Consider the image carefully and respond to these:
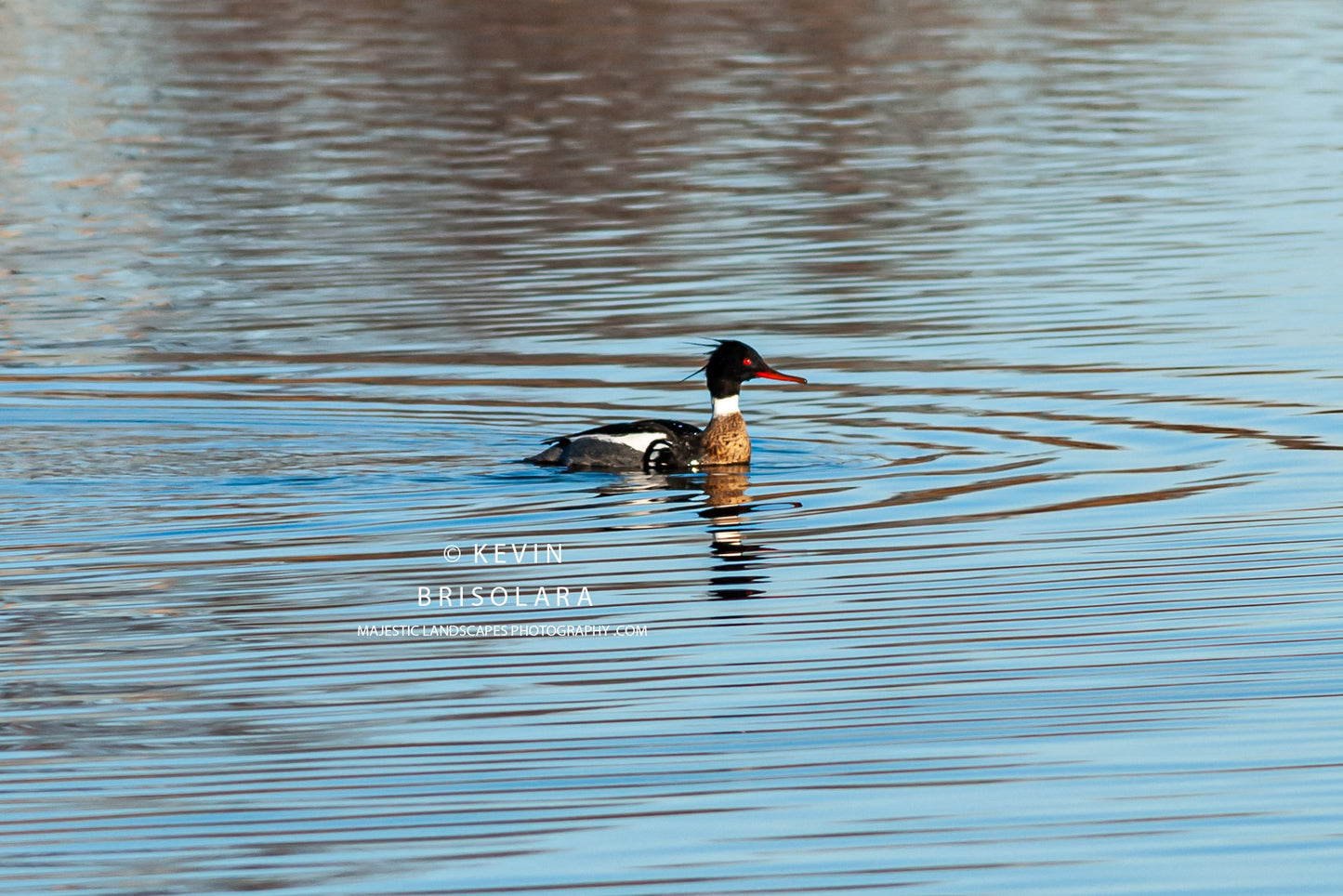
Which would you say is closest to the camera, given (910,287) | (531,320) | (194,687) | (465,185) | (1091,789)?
(1091,789)

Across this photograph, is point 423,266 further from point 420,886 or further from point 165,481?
point 420,886

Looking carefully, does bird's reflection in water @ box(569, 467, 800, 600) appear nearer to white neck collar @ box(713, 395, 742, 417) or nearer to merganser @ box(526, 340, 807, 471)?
merganser @ box(526, 340, 807, 471)

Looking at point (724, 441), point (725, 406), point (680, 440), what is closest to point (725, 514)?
point (680, 440)

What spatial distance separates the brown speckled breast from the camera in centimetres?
1438

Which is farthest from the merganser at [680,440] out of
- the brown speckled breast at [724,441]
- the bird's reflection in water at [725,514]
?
the bird's reflection in water at [725,514]

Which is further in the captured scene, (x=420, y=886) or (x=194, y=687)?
(x=194, y=687)

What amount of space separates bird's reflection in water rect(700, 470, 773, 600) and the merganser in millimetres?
189

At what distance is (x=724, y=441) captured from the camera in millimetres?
14367

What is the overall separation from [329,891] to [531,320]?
42.3ft

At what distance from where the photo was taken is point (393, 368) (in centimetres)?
1747

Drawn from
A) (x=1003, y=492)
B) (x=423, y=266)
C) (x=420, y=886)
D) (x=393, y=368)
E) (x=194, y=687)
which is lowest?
(x=420, y=886)

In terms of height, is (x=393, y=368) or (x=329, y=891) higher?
(x=393, y=368)

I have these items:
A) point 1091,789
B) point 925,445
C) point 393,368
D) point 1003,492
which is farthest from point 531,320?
point 1091,789

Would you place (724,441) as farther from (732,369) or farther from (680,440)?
(732,369)
